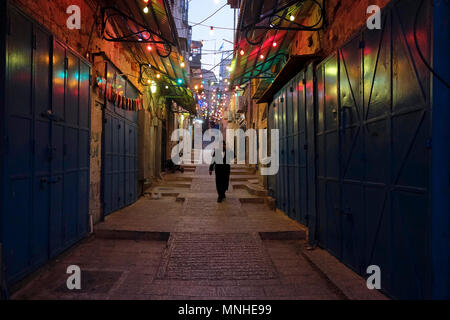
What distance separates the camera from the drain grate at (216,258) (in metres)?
4.00

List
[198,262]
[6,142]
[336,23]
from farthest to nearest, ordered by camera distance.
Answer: [336,23], [198,262], [6,142]

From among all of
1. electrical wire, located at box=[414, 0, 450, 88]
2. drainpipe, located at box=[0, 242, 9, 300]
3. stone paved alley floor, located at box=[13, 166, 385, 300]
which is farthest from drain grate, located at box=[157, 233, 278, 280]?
electrical wire, located at box=[414, 0, 450, 88]

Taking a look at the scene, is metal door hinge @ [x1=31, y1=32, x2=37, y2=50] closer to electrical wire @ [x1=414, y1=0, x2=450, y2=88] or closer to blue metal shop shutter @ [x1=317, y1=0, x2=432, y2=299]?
blue metal shop shutter @ [x1=317, y1=0, x2=432, y2=299]

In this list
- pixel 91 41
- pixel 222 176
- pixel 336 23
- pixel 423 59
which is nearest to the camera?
pixel 423 59

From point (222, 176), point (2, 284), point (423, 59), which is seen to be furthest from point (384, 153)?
point (222, 176)

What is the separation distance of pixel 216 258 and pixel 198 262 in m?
0.32

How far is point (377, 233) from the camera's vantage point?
333 centimetres

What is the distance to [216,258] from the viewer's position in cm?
457

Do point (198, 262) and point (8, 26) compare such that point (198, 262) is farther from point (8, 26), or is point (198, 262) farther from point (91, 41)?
point (91, 41)

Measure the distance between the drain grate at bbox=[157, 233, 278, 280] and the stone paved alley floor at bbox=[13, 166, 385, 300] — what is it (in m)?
0.01

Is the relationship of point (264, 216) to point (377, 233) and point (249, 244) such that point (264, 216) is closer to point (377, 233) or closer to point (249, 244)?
point (249, 244)

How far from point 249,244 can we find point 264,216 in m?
2.08

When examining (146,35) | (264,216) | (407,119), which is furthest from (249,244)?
(146,35)
